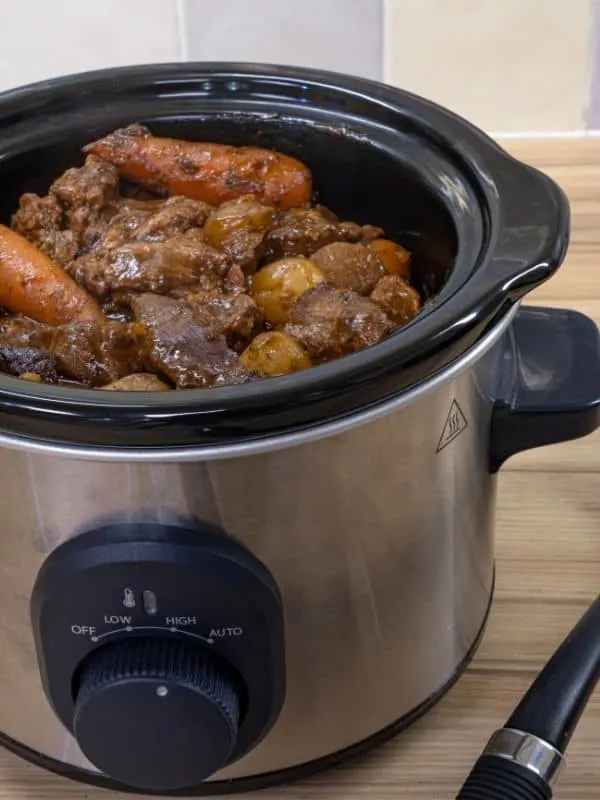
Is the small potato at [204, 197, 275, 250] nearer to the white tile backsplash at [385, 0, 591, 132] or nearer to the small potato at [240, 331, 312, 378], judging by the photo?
the small potato at [240, 331, 312, 378]

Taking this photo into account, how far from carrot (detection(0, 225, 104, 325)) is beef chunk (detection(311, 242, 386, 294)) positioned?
196mm

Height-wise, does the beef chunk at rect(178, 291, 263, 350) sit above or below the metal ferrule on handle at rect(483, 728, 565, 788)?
above

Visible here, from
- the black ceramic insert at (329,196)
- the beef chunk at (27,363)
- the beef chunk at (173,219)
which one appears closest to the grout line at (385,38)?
the black ceramic insert at (329,196)

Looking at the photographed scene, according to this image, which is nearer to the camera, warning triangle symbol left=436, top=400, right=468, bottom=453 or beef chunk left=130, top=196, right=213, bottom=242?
warning triangle symbol left=436, top=400, right=468, bottom=453

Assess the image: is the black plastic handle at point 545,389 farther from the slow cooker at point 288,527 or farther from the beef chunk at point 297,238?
the beef chunk at point 297,238

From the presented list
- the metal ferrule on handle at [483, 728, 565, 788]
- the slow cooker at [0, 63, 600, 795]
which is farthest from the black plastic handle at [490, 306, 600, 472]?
the metal ferrule on handle at [483, 728, 565, 788]

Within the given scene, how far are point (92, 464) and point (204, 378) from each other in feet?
0.42

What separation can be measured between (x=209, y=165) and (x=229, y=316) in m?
0.24

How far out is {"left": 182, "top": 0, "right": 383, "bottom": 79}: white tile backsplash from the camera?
152cm

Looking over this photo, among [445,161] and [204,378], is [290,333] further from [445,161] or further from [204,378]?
[445,161]

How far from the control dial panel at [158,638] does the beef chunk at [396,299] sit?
0.27 m

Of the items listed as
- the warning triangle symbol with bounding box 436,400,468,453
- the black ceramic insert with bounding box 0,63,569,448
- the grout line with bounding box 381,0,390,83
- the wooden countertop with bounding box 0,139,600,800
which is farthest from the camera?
the grout line with bounding box 381,0,390,83

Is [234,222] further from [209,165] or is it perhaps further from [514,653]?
[514,653]

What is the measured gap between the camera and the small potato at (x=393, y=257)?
906 mm
